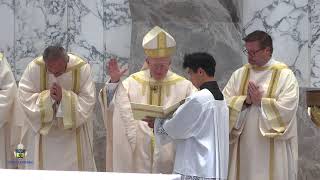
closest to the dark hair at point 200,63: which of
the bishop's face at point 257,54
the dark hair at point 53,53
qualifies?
the bishop's face at point 257,54

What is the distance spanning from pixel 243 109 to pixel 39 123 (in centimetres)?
210

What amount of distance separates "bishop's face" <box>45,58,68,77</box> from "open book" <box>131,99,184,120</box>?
1377 mm

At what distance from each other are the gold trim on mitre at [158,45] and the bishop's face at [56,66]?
0.86 m

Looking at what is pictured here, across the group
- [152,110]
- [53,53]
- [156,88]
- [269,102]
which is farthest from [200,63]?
[53,53]

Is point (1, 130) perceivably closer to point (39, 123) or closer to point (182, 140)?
point (39, 123)

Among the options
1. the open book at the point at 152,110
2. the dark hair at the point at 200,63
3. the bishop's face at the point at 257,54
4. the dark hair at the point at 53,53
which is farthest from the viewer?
the dark hair at the point at 53,53

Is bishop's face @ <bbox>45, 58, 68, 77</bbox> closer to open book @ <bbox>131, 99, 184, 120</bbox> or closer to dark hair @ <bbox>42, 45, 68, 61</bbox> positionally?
dark hair @ <bbox>42, 45, 68, 61</bbox>

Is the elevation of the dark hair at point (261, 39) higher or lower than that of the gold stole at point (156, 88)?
higher

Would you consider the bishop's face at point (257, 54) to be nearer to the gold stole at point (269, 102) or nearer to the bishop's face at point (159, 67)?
the gold stole at point (269, 102)

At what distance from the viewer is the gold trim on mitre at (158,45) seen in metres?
7.84

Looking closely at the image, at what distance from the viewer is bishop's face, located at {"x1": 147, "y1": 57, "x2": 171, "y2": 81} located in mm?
Result: 7797

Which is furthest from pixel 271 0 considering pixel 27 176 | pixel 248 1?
pixel 27 176

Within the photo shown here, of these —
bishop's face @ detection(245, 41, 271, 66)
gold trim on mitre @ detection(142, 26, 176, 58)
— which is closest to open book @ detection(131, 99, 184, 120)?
gold trim on mitre @ detection(142, 26, 176, 58)

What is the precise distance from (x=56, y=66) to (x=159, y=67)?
105 centimetres
